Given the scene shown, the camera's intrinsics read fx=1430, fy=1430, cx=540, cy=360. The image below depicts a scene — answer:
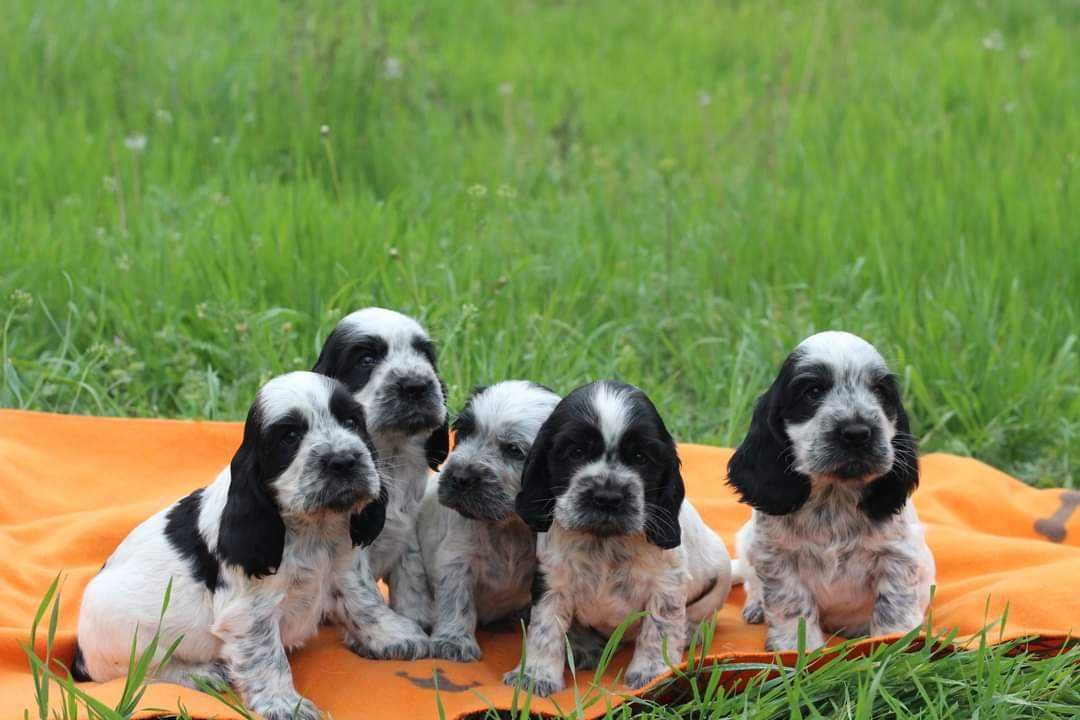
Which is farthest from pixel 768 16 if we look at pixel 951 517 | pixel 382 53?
pixel 951 517

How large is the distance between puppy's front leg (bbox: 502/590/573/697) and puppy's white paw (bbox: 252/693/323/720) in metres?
0.63

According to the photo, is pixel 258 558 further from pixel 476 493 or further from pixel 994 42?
pixel 994 42

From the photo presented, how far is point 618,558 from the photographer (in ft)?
14.4

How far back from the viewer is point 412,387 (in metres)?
4.75

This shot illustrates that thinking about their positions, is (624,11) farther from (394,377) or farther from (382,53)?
(394,377)

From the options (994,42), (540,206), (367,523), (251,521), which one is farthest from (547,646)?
(994,42)

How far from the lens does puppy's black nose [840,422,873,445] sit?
423 centimetres

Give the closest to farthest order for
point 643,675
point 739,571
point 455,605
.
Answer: point 643,675 < point 455,605 < point 739,571

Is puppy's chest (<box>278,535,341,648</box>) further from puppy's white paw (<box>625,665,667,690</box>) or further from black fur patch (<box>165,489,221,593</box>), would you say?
puppy's white paw (<box>625,665,667,690</box>)

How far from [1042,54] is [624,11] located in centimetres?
356

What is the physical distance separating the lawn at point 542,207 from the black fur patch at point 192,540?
7.01 ft

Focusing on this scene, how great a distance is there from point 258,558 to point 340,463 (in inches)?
14.0

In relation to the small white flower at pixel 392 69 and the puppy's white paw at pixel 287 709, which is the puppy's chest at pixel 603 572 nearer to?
the puppy's white paw at pixel 287 709

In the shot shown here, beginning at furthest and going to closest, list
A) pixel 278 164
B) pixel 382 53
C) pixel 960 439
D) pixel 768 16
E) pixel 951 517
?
pixel 768 16 → pixel 382 53 → pixel 278 164 → pixel 960 439 → pixel 951 517
